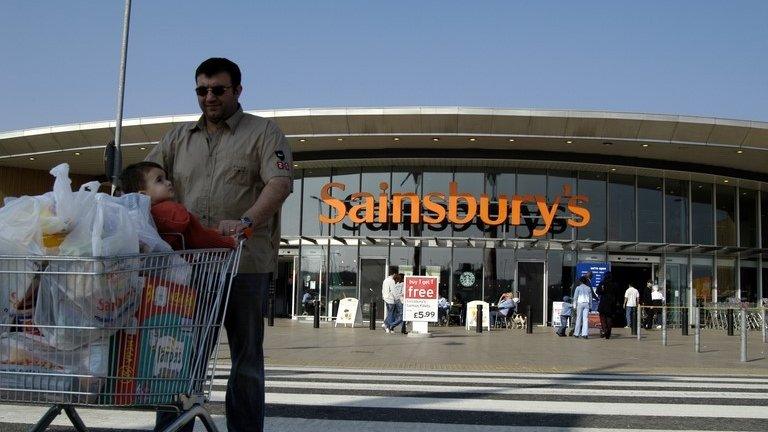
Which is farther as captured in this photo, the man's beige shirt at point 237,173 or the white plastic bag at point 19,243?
the man's beige shirt at point 237,173

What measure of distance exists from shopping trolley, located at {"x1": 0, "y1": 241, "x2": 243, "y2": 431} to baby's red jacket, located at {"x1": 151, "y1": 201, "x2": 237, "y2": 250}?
26cm

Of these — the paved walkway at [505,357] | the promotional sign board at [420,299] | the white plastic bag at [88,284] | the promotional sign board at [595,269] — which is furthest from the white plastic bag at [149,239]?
the promotional sign board at [595,269]

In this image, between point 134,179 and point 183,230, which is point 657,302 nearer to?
point 134,179

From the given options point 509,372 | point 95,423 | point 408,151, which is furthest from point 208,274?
point 408,151

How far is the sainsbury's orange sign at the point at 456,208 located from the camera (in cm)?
3173

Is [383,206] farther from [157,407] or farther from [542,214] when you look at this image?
[157,407]

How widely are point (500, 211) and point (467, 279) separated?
2.85 m

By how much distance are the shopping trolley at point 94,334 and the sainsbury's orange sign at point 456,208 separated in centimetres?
2835

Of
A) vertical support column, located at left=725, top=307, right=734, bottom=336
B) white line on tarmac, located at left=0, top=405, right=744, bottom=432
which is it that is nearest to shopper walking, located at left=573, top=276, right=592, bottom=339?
vertical support column, located at left=725, top=307, right=734, bottom=336

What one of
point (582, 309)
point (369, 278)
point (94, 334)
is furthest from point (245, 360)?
point (369, 278)

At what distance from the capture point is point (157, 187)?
414 centimetres

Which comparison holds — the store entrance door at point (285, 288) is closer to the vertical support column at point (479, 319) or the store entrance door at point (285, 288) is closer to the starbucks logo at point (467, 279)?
the starbucks logo at point (467, 279)

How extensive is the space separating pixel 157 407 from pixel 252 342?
0.93 m

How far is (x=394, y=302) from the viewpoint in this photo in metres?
24.6
